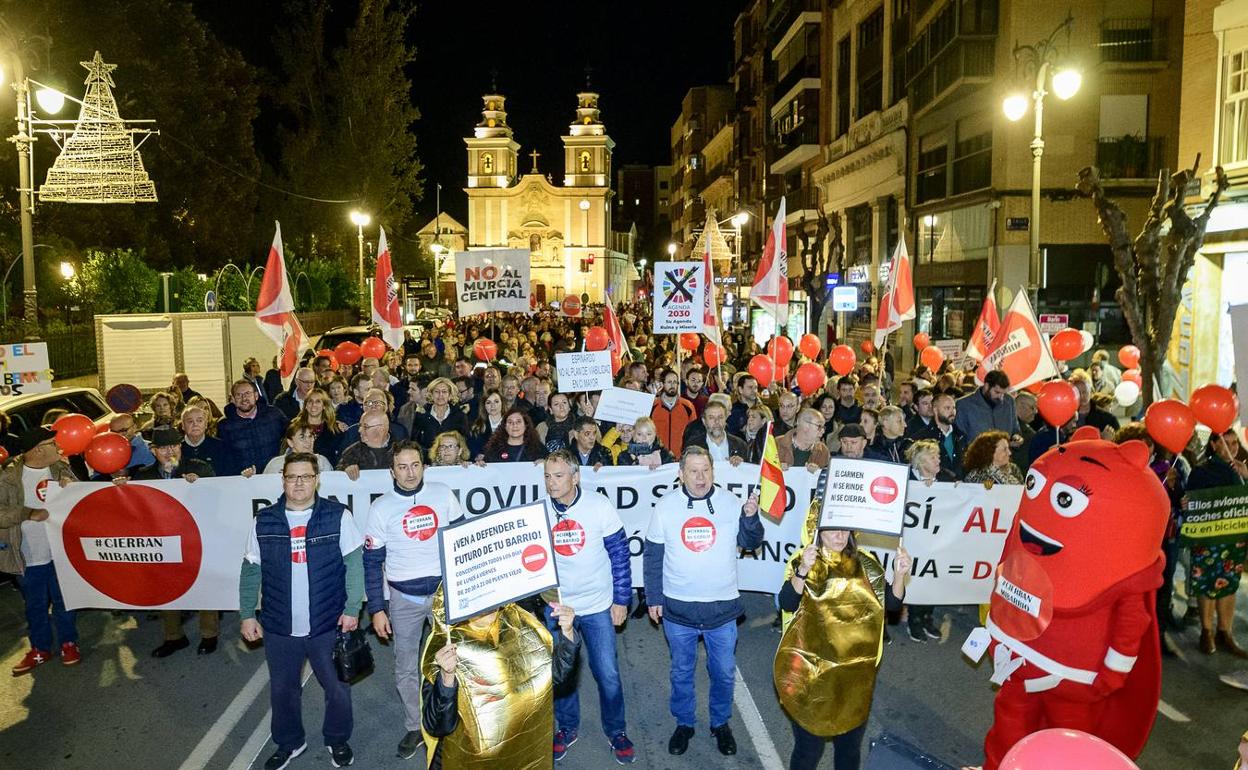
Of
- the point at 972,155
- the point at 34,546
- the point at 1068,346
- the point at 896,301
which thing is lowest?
the point at 34,546

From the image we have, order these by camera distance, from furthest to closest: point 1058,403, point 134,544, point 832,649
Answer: point 1058,403 → point 134,544 → point 832,649

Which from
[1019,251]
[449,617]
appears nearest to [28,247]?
[449,617]

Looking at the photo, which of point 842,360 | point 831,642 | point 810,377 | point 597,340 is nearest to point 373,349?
point 597,340

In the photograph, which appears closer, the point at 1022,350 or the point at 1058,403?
the point at 1058,403

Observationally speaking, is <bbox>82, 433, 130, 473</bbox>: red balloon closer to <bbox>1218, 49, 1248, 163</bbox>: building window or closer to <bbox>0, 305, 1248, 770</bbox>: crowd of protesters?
<bbox>0, 305, 1248, 770</bbox>: crowd of protesters

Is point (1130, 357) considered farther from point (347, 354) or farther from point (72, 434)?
point (72, 434)

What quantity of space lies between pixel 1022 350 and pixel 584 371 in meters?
4.87

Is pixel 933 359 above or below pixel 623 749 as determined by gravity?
above

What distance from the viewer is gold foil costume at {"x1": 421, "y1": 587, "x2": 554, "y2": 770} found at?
3785 millimetres

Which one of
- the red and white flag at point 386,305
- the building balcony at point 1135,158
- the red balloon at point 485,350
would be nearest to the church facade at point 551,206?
the building balcony at point 1135,158

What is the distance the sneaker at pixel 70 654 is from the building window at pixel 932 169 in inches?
932

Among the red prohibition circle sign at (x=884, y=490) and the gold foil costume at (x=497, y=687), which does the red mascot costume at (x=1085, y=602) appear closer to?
the red prohibition circle sign at (x=884, y=490)

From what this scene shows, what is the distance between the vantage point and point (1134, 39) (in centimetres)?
1981

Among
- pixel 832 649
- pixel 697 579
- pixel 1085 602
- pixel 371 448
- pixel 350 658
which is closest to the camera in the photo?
pixel 1085 602
